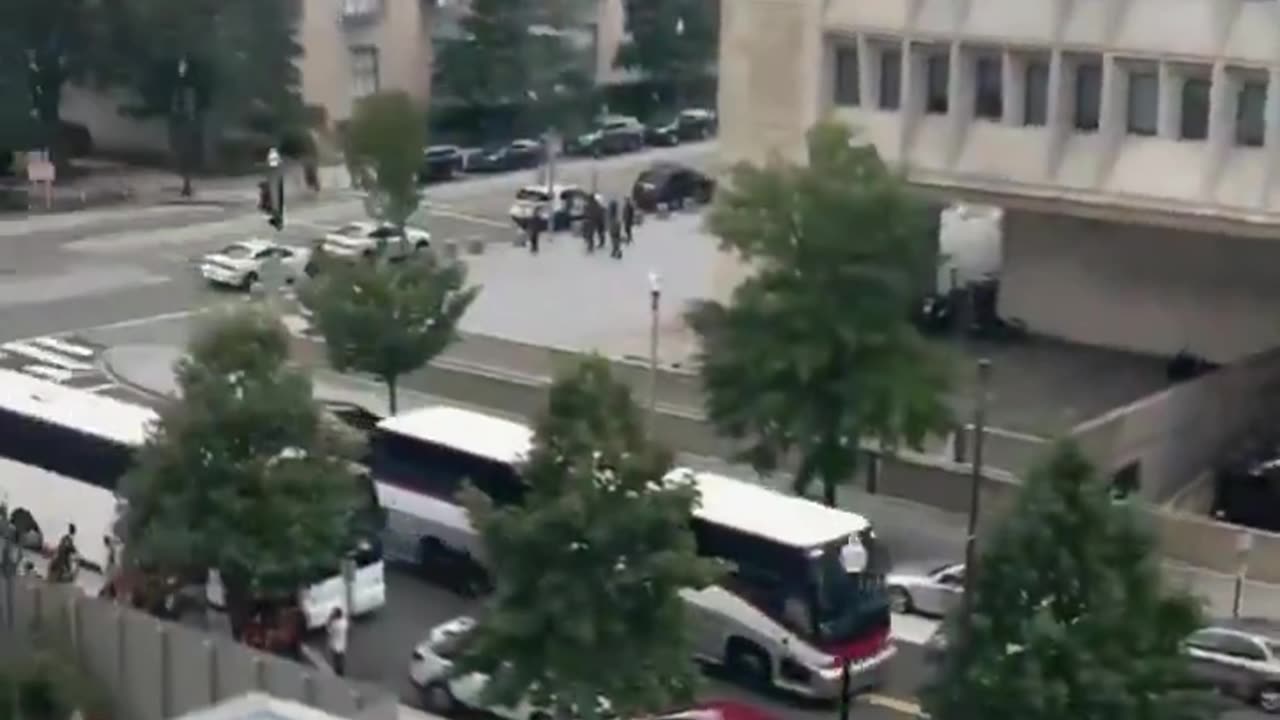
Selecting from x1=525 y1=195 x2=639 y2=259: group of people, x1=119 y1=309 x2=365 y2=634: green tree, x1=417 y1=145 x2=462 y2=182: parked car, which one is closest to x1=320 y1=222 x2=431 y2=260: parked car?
x1=525 y1=195 x2=639 y2=259: group of people

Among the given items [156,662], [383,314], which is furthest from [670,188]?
[156,662]

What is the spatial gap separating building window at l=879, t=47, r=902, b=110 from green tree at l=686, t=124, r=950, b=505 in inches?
336

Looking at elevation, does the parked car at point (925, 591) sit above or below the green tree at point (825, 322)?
below

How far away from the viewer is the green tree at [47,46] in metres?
58.3

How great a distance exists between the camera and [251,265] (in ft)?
155

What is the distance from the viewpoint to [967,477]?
31.8m

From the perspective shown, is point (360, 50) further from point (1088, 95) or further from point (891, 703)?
point (891, 703)

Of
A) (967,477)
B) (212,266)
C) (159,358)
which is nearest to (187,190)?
(212,266)

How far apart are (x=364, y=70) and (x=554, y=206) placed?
14.0 metres

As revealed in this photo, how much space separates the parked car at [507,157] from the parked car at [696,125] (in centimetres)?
679

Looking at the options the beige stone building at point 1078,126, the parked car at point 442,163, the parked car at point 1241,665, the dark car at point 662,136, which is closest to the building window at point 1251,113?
the beige stone building at point 1078,126

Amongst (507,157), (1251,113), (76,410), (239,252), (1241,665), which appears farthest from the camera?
(507,157)

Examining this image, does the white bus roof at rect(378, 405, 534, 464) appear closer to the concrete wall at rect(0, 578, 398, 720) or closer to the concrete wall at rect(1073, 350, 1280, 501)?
the concrete wall at rect(0, 578, 398, 720)

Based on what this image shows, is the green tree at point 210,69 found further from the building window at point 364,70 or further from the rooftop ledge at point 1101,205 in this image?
the rooftop ledge at point 1101,205
